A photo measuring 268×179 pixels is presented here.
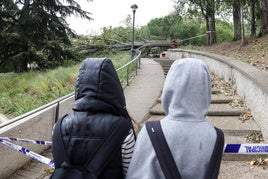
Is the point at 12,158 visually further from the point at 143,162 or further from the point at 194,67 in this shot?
the point at 194,67

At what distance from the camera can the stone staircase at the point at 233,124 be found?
4.51 metres

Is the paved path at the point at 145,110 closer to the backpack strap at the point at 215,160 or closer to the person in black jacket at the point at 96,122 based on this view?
the person in black jacket at the point at 96,122

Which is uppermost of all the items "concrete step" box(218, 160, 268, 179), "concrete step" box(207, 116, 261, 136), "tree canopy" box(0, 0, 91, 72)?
"tree canopy" box(0, 0, 91, 72)

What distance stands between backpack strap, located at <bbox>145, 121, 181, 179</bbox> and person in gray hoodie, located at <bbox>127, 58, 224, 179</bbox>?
0.03 m

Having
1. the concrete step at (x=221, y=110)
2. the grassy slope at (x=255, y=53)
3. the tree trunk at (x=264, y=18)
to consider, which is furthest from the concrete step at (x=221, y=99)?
the tree trunk at (x=264, y=18)

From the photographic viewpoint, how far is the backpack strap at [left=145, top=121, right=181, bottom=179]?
1.69 meters

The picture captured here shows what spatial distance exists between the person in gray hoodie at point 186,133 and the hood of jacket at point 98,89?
0.29 meters

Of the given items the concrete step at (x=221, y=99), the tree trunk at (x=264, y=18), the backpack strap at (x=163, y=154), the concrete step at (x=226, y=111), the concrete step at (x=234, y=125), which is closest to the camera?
the backpack strap at (x=163, y=154)

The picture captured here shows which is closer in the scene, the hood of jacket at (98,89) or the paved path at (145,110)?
the hood of jacket at (98,89)

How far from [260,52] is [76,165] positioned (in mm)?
9644

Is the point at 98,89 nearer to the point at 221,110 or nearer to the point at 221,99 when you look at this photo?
the point at 221,110

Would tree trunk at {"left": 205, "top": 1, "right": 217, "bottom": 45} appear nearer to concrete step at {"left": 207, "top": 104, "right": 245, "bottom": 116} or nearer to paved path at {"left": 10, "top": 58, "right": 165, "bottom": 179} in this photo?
paved path at {"left": 10, "top": 58, "right": 165, "bottom": 179}

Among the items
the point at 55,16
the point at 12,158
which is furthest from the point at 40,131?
the point at 55,16

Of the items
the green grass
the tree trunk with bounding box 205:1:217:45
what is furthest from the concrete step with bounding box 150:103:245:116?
the tree trunk with bounding box 205:1:217:45
